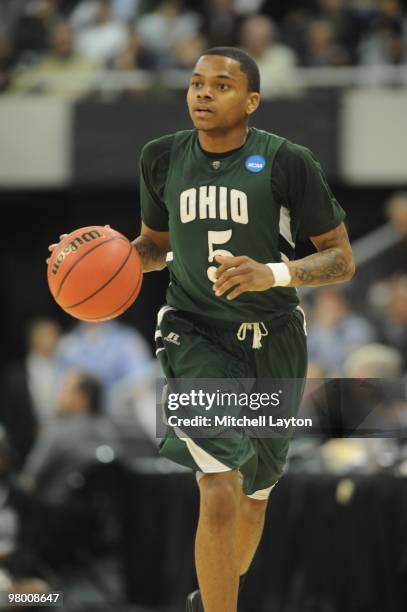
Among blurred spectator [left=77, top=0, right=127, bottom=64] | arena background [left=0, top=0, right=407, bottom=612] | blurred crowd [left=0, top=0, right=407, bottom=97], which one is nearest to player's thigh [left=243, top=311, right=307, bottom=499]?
arena background [left=0, top=0, right=407, bottom=612]

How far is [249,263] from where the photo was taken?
449 centimetres

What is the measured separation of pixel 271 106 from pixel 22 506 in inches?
207

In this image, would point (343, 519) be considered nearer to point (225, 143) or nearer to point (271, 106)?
point (225, 143)

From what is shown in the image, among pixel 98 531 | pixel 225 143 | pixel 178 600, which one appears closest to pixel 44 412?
pixel 98 531

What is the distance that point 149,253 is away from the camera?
534 centimetres

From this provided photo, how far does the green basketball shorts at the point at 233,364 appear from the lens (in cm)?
479

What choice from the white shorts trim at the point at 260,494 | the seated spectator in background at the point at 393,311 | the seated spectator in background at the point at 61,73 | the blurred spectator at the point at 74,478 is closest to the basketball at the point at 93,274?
the white shorts trim at the point at 260,494

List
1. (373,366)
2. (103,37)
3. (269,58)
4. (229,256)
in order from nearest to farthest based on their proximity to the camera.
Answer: (229,256)
(373,366)
(269,58)
(103,37)

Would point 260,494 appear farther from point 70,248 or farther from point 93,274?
point 70,248

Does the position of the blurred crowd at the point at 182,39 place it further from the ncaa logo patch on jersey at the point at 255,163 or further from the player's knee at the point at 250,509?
the player's knee at the point at 250,509

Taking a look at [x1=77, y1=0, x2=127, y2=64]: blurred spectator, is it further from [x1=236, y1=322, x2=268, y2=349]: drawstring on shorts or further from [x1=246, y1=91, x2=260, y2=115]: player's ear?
[x1=236, y1=322, x2=268, y2=349]: drawstring on shorts

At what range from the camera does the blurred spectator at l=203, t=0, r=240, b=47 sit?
12789 mm

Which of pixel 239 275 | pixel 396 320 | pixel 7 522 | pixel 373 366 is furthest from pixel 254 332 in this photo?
pixel 396 320

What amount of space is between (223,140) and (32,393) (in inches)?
275
